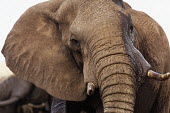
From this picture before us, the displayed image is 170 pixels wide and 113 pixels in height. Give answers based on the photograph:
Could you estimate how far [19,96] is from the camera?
514 inches

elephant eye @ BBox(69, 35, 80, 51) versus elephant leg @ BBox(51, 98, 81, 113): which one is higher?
elephant eye @ BBox(69, 35, 80, 51)

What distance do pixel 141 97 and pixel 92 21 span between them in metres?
1.26

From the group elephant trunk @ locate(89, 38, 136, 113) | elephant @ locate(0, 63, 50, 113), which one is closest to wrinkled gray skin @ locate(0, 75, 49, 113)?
elephant @ locate(0, 63, 50, 113)

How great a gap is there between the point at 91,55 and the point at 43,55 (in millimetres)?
782

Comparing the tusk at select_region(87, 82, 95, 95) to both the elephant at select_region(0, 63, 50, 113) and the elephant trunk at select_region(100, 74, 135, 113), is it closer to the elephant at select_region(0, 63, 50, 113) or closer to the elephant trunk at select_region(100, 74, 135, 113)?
the elephant trunk at select_region(100, 74, 135, 113)

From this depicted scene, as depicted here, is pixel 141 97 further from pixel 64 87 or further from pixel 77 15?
pixel 77 15

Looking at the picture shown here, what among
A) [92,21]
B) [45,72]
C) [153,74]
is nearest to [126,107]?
[153,74]

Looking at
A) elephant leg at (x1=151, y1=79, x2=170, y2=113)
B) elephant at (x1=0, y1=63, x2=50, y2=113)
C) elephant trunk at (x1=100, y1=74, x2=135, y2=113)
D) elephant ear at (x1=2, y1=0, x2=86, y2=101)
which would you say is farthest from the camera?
elephant at (x1=0, y1=63, x2=50, y2=113)

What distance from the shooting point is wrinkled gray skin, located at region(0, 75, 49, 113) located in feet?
42.7

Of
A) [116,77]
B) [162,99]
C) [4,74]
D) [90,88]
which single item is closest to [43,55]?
[90,88]

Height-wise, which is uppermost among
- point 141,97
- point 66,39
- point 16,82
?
point 66,39

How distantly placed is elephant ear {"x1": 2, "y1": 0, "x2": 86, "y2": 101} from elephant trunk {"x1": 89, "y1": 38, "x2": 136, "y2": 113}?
67 centimetres

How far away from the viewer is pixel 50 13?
5309 millimetres

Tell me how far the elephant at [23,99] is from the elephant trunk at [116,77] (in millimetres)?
8703
